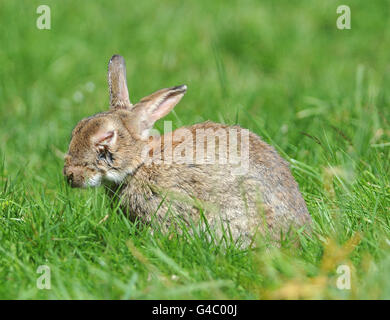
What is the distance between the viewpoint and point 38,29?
8641 mm

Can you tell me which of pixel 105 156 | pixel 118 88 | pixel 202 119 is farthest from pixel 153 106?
pixel 202 119

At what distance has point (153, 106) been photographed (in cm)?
497

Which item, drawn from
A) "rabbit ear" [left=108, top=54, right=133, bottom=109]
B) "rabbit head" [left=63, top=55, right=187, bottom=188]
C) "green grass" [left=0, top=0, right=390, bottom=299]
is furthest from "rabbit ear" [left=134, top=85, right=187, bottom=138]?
"green grass" [left=0, top=0, right=390, bottom=299]

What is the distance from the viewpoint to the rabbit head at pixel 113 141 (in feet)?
15.5

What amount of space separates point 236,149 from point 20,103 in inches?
159

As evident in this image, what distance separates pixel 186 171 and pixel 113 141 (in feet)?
1.93

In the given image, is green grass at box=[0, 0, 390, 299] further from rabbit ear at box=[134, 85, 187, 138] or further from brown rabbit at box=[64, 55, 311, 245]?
rabbit ear at box=[134, 85, 187, 138]

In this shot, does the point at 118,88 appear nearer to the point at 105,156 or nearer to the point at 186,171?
the point at 105,156

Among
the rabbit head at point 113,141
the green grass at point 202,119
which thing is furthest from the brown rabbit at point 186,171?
the green grass at point 202,119

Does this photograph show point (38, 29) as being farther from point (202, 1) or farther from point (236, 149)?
point (236, 149)

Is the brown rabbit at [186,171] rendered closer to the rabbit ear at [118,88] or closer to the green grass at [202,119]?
the rabbit ear at [118,88]

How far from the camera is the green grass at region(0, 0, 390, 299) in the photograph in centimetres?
369

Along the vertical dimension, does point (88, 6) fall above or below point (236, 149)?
above
